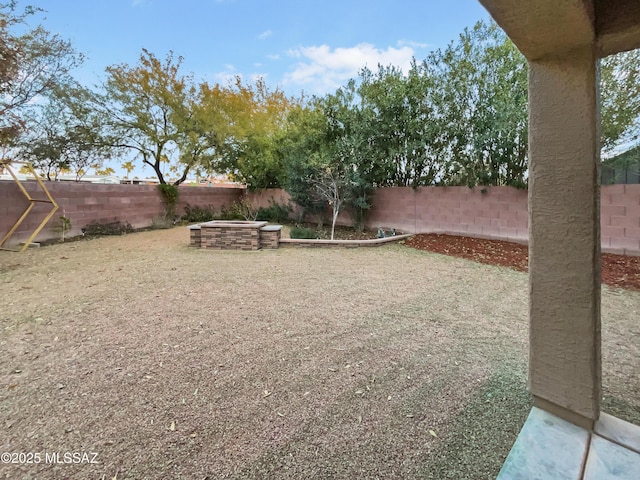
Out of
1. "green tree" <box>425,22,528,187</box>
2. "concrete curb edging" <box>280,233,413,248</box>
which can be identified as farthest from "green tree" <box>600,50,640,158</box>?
"concrete curb edging" <box>280,233,413,248</box>

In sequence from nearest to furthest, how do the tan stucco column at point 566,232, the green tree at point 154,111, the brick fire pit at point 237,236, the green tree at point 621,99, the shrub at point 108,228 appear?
the tan stucco column at point 566,232
the green tree at point 621,99
the brick fire pit at point 237,236
the shrub at point 108,228
the green tree at point 154,111

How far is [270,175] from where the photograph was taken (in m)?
11.6

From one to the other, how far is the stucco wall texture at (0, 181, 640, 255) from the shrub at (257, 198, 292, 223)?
2.29m

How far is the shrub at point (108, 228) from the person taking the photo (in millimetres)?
7777

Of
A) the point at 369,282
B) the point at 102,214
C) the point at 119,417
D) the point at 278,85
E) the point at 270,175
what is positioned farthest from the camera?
the point at 278,85

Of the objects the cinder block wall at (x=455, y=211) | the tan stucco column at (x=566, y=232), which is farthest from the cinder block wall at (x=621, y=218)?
the tan stucco column at (x=566, y=232)

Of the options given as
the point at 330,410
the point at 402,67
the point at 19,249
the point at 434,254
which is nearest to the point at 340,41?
the point at 402,67

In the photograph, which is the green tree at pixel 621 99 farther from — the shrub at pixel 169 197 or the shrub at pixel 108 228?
the shrub at pixel 169 197

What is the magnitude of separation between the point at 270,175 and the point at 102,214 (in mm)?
5561

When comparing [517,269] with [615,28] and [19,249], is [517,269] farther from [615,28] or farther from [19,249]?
[19,249]

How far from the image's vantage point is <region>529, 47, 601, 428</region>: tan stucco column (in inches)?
47.4

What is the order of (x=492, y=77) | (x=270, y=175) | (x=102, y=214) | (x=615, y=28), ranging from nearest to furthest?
(x=615, y=28)
(x=492, y=77)
(x=102, y=214)
(x=270, y=175)

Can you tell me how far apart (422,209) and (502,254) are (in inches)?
102

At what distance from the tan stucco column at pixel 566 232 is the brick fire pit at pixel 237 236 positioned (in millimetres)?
5372
